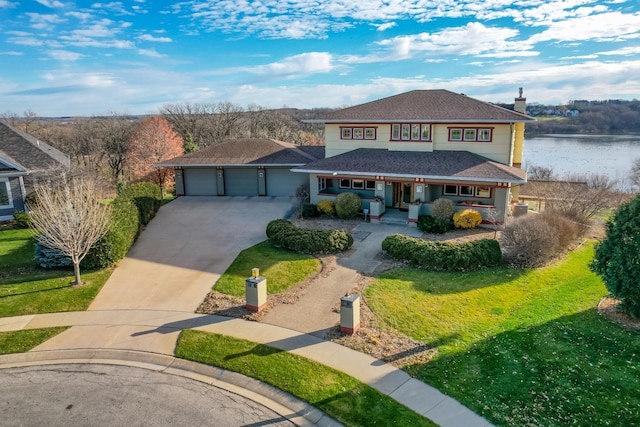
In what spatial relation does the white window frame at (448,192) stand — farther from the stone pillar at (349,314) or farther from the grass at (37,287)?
the grass at (37,287)

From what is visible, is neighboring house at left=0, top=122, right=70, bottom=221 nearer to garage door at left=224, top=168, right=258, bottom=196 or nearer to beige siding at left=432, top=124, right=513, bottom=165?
garage door at left=224, top=168, right=258, bottom=196

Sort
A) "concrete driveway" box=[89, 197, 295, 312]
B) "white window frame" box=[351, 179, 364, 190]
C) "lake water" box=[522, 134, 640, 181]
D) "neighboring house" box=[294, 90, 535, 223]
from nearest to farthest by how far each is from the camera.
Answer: "concrete driveway" box=[89, 197, 295, 312] < "neighboring house" box=[294, 90, 535, 223] < "white window frame" box=[351, 179, 364, 190] < "lake water" box=[522, 134, 640, 181]

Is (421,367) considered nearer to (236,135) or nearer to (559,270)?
(559,270)

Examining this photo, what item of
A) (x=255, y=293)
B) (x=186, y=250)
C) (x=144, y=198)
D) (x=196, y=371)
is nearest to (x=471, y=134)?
(x=186, y=250)

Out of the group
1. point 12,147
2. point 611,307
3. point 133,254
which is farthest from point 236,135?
point 611,307

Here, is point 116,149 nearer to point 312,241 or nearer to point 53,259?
point 53,259

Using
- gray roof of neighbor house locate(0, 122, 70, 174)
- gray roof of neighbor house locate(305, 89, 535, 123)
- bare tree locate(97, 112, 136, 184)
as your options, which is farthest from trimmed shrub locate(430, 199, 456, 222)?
bare tree locate(97, 112, 136, 184)
